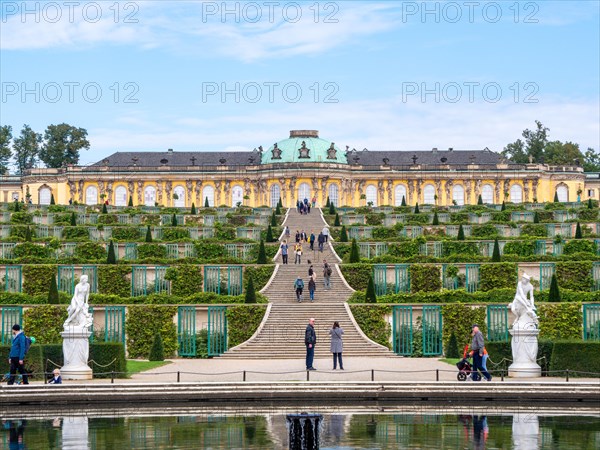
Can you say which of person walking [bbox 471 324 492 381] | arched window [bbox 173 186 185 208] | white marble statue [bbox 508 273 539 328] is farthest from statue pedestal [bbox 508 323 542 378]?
arched window [bbox 173 186 185 208]

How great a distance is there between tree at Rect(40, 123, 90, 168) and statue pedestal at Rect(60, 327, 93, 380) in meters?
73.8

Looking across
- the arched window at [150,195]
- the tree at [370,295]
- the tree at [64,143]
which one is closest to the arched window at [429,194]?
the arched window at [150,195]

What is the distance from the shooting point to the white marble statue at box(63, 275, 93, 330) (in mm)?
26125

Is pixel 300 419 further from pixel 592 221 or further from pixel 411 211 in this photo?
pixel 411 211

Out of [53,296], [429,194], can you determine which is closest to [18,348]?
[53,296]

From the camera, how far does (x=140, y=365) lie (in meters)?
29.7

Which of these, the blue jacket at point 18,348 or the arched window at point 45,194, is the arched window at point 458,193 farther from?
the blue jacket at point 18,348

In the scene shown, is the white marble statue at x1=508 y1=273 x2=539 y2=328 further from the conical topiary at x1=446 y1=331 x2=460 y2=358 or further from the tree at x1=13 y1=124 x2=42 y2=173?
the tree at x1=13 y1=124 x2=42 y2=173

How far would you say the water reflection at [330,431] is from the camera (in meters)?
18.3

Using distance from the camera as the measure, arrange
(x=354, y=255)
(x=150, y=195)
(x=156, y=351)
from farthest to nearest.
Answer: (x=150, y=195) → (x=354, y=255) → (x=156, y=351)

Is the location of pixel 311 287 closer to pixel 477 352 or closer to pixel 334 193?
pixel 477 352

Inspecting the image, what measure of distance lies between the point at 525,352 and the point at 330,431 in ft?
27.4

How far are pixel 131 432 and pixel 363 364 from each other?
1077 cm

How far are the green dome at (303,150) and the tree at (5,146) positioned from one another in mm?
25046
